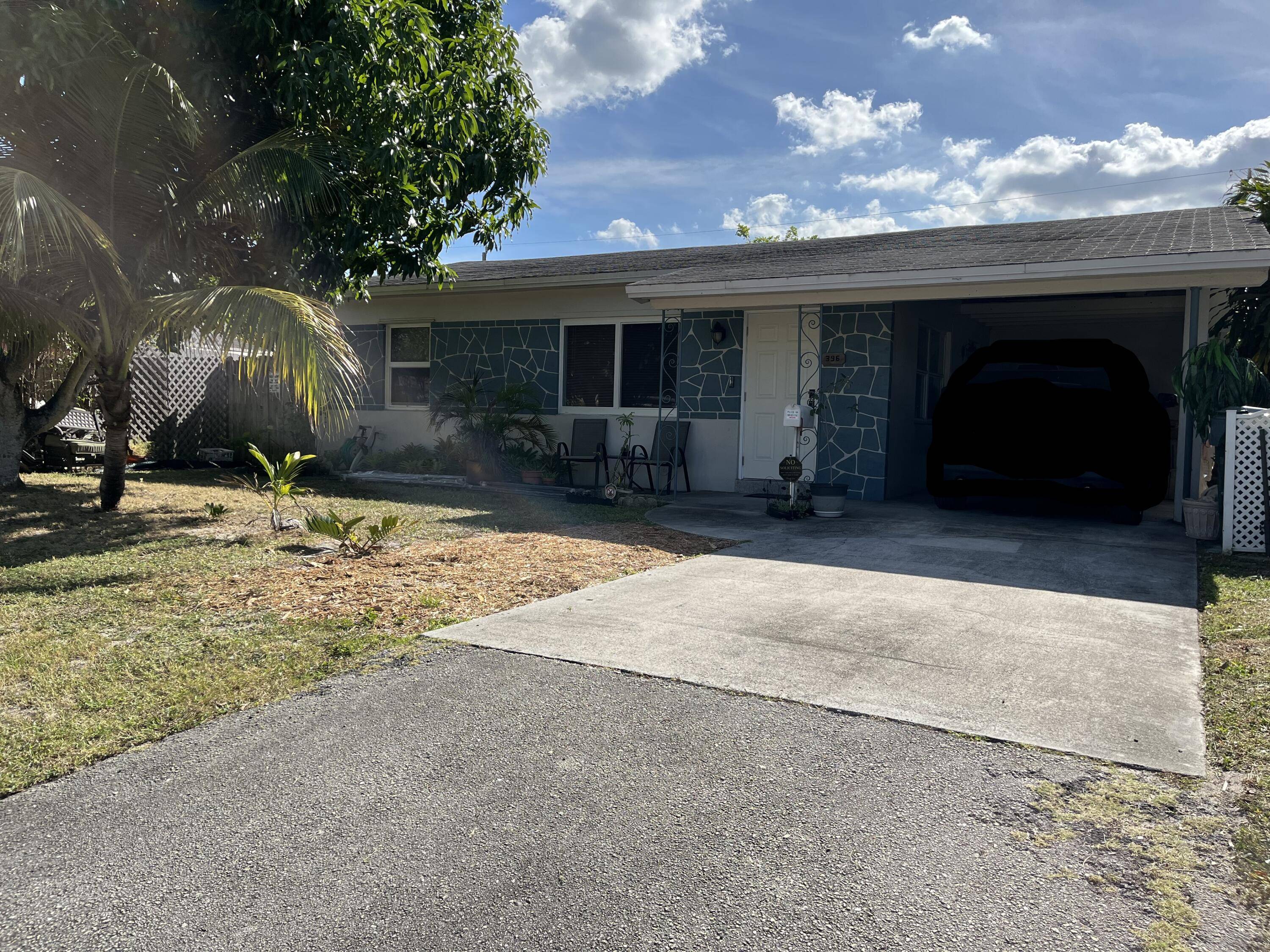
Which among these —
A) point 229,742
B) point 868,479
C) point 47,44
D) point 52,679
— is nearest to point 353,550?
point 52,679

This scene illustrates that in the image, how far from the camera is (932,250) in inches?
418

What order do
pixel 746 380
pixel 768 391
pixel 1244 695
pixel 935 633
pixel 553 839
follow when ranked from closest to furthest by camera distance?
pixel 553 839, pixel 1244 695, pixel 935 633, pixel 768 391, pixel 746 380

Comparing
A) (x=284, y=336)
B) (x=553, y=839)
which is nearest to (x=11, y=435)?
(x=284, y=336)

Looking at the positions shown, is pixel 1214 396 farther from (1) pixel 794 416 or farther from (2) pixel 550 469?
(2) pixel 550 469

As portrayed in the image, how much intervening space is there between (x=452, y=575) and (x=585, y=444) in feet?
21.9

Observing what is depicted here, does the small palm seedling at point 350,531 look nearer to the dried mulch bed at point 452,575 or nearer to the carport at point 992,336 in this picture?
the dried mulch bed at point 452,575

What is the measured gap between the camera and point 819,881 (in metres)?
2.33

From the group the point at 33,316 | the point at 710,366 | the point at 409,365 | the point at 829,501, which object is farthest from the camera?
the point at 409,365

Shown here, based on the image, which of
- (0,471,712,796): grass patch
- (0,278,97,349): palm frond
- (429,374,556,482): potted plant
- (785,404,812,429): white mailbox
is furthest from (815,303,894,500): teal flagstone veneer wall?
(0,278,97,349): palm frond

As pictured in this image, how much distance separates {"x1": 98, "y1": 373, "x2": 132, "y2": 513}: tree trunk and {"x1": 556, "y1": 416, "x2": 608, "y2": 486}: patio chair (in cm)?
570

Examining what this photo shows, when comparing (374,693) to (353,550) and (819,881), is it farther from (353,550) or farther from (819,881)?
(353,550)

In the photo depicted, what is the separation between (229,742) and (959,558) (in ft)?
18.3

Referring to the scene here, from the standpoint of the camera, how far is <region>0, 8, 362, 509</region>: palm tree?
6.49m

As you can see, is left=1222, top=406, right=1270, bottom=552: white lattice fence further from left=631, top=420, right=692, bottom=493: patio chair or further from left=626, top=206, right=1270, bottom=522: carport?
left=631, top=420, right=692, bottom=493: patio chair
